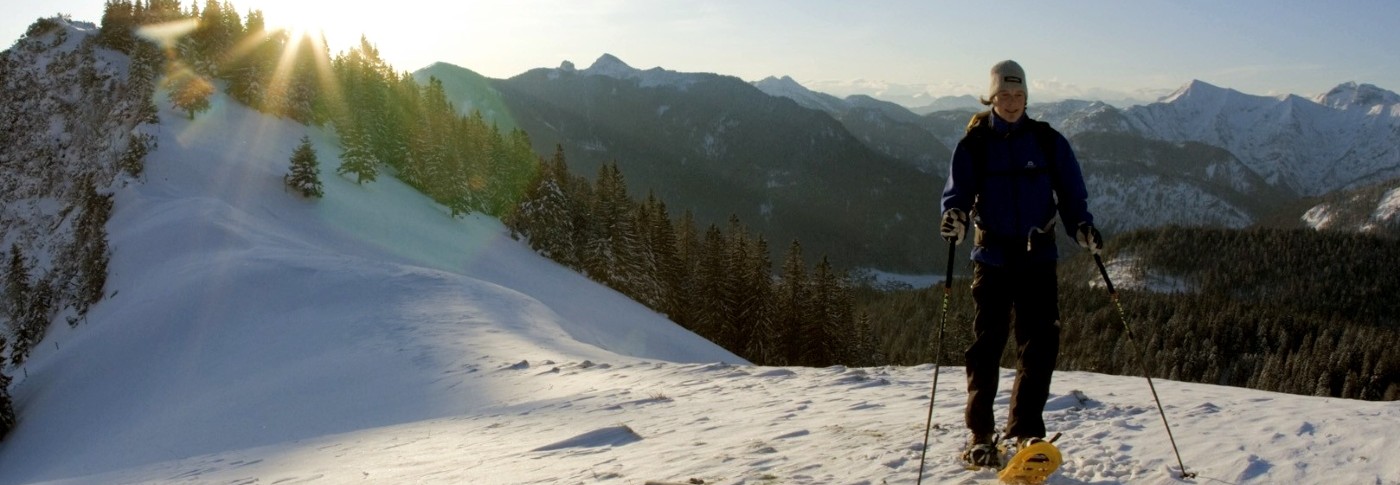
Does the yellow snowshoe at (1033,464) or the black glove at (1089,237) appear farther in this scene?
the black glove at (1089,237)

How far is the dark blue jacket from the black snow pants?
147 mm

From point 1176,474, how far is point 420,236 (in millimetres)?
46628

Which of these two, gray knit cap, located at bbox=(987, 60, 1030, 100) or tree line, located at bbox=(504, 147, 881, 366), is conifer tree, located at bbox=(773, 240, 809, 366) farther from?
gray knit cap, located at bbox=(987, 60, 1030, 100)

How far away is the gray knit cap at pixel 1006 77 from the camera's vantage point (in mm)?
5812

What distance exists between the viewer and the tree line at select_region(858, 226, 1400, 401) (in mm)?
98875

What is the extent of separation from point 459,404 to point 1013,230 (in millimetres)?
9697

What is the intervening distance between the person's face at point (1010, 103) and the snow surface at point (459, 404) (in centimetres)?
280

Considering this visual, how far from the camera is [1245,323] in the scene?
398ft

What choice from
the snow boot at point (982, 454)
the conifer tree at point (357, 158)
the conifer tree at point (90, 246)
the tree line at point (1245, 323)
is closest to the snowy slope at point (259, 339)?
the conifer tree at point (90, 246)

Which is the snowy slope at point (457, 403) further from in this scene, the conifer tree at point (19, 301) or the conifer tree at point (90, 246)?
the conifer tree at point (19, 301)

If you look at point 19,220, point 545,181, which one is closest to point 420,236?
point 545,181

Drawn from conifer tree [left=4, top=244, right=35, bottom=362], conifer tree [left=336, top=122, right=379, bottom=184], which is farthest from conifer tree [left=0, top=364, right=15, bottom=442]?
conifer tree [left=336, top=122, right=379, bottom=184]

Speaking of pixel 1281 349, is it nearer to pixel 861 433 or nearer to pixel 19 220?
pixel 861 433

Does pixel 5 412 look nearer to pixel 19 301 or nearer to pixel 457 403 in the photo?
pixel 457 403
